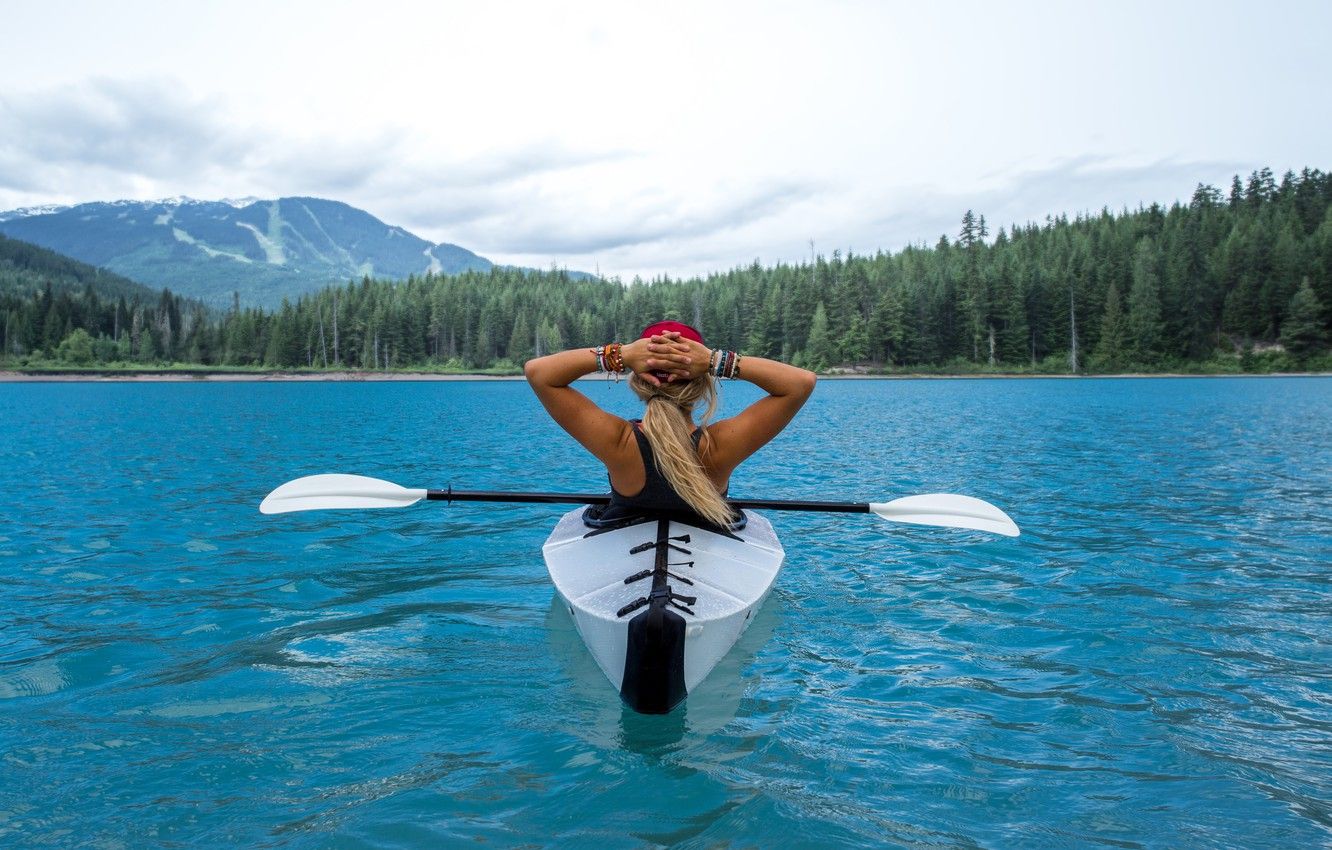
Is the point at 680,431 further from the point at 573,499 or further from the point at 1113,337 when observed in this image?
the point at 1113,337

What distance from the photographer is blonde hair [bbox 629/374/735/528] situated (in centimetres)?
567

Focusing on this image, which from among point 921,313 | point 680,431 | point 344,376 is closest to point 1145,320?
point 921,313

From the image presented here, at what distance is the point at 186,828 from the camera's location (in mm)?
4195

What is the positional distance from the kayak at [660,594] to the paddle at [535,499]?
118cm

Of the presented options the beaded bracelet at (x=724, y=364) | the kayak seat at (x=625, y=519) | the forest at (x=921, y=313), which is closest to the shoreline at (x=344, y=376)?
the forest at (x=921, y=313)

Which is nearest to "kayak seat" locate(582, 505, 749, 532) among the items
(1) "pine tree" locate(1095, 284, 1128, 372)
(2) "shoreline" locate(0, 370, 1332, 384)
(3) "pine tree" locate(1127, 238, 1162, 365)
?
(2) "shoreline" locate(0, 370, 1332, 384)

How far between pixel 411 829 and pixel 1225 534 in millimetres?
12767

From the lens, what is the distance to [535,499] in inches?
318

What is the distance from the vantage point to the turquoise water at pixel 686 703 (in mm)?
4375

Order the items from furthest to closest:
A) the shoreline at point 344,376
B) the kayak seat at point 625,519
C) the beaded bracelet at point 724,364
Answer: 1. the shoreline at point 344,376
2. the kayak seat at point 625,519
3. the beaded bracelet at point 724,364

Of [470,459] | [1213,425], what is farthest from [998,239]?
[470,459]

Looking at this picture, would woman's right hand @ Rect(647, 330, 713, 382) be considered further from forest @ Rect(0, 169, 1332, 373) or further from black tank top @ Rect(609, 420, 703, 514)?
forest @ Rect(0, 169, 1332, 373)

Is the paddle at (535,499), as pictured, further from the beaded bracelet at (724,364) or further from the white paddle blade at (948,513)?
the beaded bracelet at (724,364)

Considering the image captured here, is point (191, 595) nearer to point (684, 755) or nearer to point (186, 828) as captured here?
point (186, 828)
